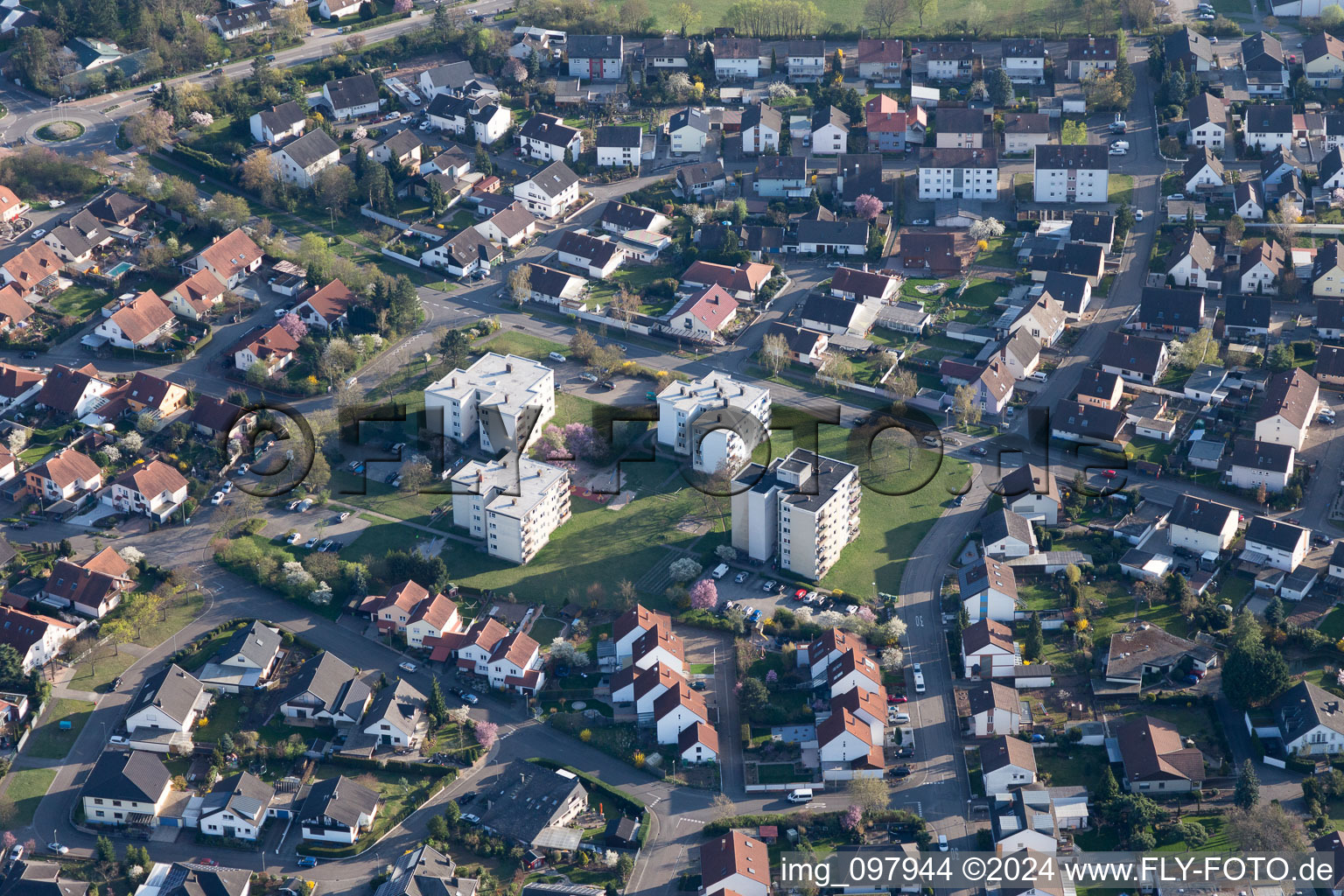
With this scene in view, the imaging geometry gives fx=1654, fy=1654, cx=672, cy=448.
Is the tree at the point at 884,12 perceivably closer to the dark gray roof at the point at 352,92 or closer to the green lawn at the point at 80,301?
the dark gray roof at the point at 352,92

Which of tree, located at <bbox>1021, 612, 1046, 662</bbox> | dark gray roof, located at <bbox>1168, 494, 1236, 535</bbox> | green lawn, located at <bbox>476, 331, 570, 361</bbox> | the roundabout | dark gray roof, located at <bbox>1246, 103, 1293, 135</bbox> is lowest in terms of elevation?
green lawn, located at <bbox>476, 331, 570, 361</bbox>

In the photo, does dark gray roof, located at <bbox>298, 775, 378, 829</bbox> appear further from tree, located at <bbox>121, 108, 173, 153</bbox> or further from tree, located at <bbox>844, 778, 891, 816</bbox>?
tree, located at <bbox>121, 108, 173, 153</bbox>

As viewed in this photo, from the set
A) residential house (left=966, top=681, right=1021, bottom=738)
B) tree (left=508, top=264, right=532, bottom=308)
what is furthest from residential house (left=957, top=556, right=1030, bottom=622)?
tree (left=508, top=264, right=532, bottom=308)

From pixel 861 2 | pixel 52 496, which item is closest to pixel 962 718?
pixel 52 496

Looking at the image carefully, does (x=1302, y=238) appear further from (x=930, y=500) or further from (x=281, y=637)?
(x=281, y=637)

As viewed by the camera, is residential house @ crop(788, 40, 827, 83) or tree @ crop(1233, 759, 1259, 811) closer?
tree @ crop(1233, 759, 1259, 811)
